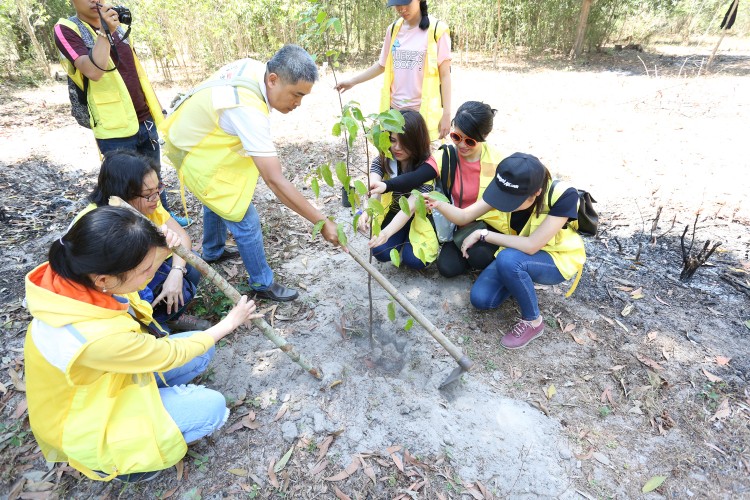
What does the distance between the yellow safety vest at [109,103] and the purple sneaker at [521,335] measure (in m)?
3.01

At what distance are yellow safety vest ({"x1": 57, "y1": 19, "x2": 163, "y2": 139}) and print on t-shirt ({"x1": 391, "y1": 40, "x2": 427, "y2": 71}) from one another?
77.5 inches

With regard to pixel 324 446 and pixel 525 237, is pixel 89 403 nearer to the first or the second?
pixel 324 446

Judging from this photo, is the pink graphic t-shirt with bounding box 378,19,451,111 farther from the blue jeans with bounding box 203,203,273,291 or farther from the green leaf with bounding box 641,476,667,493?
the green leaf with bounding box 641,476,667,493

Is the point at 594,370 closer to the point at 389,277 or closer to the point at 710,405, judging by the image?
the point at 710,405

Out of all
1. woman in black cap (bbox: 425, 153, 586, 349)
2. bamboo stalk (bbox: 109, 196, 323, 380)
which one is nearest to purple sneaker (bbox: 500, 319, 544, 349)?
woman in black cap (bbox: 425, 153, 586, 349)

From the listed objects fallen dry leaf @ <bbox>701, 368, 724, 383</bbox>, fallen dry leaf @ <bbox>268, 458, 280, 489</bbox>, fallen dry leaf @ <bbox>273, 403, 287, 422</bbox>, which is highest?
fallen dry leaf @ <bbox>273, 403, 287, 422</bbox>

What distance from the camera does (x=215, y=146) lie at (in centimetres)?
231

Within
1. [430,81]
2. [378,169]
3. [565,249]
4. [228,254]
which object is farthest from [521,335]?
[228,254]

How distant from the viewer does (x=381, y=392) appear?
2236mm

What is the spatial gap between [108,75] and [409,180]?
7.18ft

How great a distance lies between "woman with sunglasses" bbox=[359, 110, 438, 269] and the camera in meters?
2.63

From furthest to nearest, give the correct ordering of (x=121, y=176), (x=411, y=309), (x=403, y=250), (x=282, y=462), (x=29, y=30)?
(x=29, y=30), (x=403, y=250), (x=411, y=309), (x=121, y=176), (x=282, y=462)

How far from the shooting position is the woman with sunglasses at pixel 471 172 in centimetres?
247

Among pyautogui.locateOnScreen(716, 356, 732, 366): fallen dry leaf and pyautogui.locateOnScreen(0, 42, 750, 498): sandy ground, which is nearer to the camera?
pyautogui.locateOnScreen(0, 42, 750, 498): sandy ground
